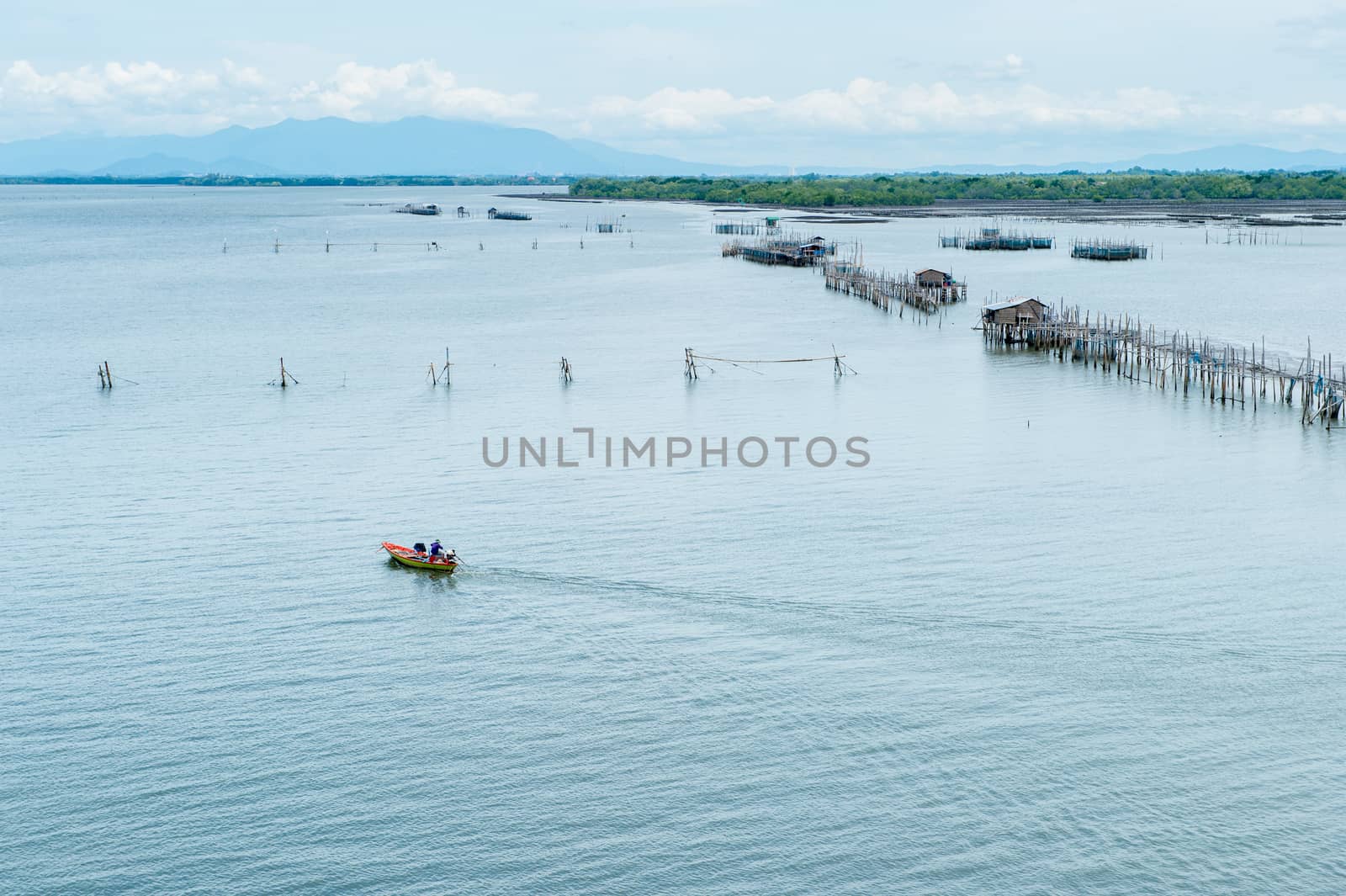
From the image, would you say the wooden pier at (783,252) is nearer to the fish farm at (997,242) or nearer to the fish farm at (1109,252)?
the fish farm at (997,242)

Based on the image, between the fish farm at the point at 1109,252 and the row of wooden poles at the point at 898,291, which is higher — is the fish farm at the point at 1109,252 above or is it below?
above

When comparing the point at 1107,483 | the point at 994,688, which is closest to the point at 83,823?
the point at 994,688

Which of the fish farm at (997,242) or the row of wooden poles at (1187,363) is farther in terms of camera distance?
the fish farm at (997,242)

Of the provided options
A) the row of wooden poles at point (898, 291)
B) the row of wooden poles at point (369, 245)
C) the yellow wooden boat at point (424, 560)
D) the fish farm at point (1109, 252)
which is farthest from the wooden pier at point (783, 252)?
the yellow wooden boat at point (424, 560)

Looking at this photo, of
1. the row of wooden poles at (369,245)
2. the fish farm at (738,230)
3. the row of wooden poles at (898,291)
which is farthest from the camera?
the fish farm at (738,230)

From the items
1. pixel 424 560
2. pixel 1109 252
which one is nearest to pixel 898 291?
pixel 1109 252

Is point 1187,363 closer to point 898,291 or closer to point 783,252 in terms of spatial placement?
point 898,291

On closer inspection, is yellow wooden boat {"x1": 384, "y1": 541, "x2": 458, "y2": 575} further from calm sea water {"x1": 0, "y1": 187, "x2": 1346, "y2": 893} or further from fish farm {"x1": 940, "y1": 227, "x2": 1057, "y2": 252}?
fish farm {"x1": 940, "y1": 227, "x2": 1057, "y2": 252}
